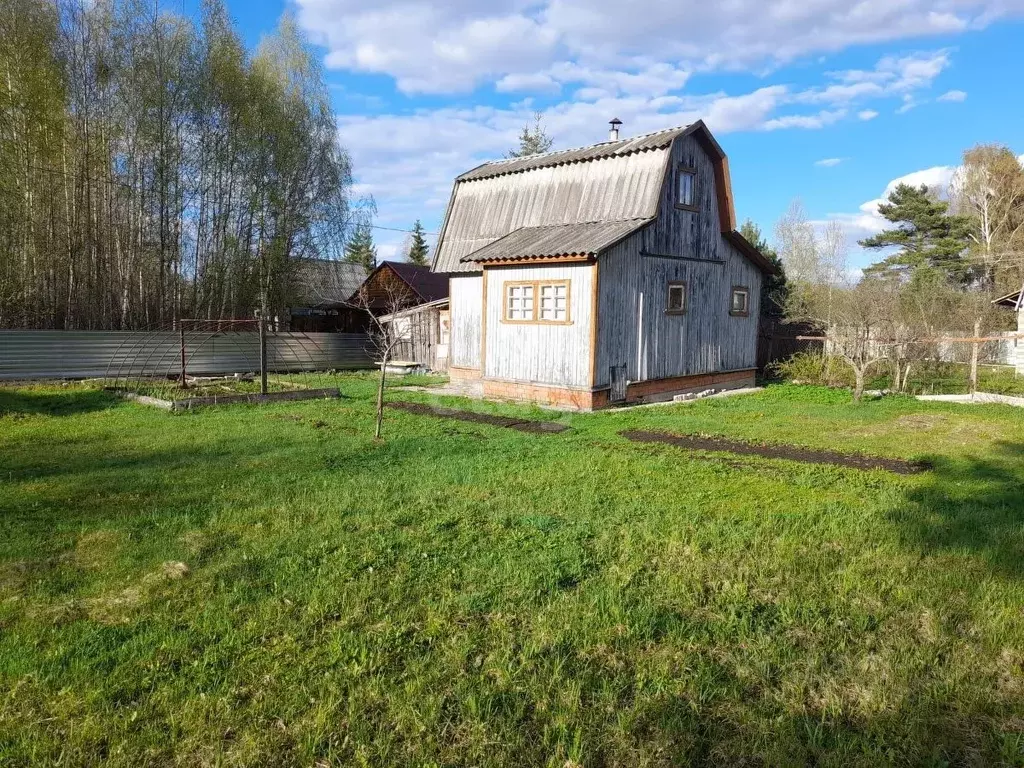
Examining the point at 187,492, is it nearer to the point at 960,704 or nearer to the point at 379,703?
the point at 379,703

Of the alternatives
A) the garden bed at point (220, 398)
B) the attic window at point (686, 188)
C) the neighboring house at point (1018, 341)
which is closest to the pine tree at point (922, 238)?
the neighboring house at point (1018, 341)

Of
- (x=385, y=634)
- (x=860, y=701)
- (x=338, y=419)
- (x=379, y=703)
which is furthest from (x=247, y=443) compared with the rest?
(x=860, y=701)

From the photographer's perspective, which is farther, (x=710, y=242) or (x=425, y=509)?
(x=710, y=242)

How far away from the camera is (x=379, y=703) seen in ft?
10.3

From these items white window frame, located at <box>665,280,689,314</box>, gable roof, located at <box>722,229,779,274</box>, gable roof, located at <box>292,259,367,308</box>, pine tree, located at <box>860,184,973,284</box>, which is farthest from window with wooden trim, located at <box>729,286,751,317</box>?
pine tree, located at <box>860,184,973,284</box>

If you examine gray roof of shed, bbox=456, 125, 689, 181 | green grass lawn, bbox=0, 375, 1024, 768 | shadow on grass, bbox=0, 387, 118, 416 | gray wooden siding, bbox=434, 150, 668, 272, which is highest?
gray roof of shed, bbox=456, 125, 689, 181

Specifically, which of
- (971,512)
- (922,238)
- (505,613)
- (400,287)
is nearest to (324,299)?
(400,287)

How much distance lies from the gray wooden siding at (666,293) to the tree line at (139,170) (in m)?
13.2

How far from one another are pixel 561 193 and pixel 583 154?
3.39 feet

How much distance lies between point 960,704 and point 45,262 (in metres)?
20.3

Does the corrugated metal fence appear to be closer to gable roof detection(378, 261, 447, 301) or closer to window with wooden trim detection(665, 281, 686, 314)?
gable roof detection(378, 261, 447, 301)

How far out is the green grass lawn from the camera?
115 inches

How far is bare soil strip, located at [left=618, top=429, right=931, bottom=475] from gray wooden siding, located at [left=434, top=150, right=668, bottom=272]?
6.08 m

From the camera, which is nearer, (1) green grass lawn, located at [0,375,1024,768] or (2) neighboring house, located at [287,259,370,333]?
(1) green grass lawn, located at [0,375,1024,768]
